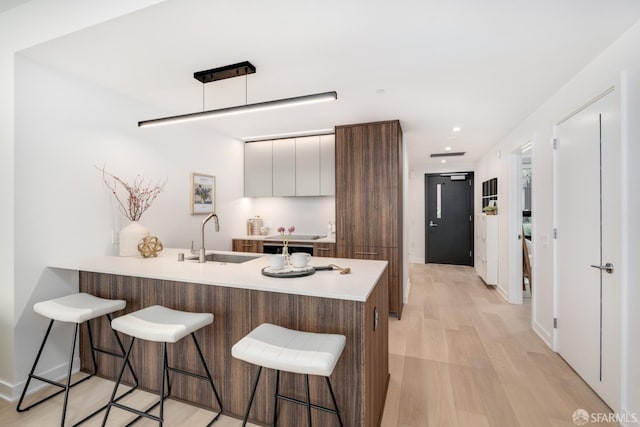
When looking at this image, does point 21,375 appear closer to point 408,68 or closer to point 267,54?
point 267,54

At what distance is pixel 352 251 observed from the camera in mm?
3861

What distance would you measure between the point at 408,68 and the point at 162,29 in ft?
5.69

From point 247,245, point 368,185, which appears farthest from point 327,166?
point 247,245

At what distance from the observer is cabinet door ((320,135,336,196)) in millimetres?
4348

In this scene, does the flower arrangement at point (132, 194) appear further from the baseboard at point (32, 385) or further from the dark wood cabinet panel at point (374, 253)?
the dark wood cabinet panel at point (374, 253)

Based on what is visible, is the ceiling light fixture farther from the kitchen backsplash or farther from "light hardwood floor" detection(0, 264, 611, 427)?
the kitchen backsplash

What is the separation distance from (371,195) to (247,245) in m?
1.99

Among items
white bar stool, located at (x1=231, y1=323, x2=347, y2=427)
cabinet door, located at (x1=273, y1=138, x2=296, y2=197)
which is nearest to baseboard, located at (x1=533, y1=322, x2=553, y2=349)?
white bar stool, located at (x1=231, y1=323, x2=347, y2=427)

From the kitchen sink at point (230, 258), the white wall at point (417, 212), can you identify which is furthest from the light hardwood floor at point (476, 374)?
the white wall at point (417, 212)

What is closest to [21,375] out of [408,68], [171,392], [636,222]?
[171,392]

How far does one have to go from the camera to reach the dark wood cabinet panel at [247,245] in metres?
4.40

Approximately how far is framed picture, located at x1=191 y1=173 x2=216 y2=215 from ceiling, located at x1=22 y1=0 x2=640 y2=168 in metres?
0.92

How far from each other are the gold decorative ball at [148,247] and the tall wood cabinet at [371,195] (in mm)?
2108

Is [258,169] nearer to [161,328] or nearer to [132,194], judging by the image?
[132,194]
